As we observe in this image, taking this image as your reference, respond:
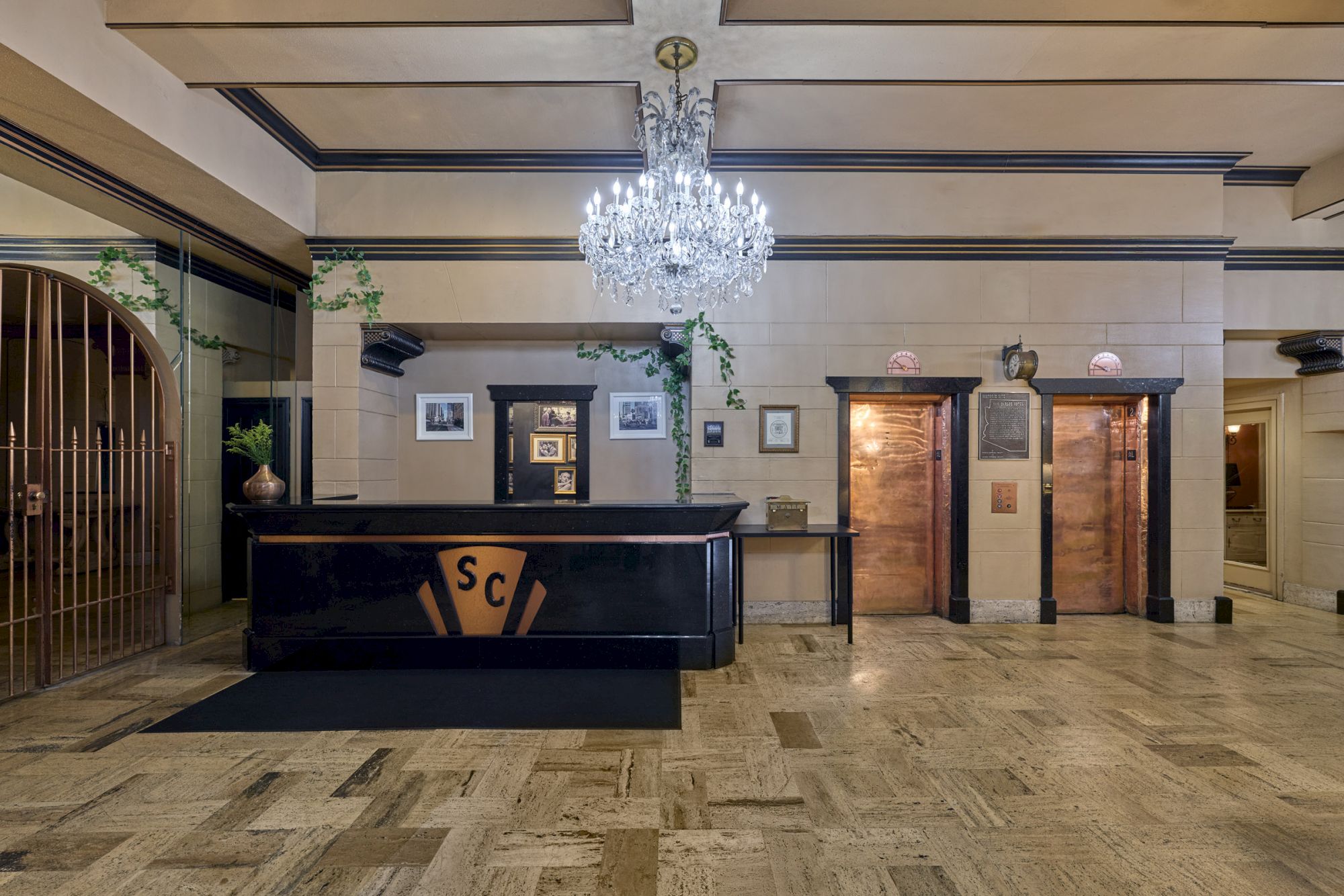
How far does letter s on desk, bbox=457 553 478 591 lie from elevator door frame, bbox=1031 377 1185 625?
4.85m

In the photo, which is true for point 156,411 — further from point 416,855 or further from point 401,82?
point 416,855

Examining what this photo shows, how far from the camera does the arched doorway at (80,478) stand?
4012 mm

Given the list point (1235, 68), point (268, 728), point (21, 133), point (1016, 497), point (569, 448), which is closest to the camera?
point (268, 728)

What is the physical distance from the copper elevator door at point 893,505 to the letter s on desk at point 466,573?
11.4 feet

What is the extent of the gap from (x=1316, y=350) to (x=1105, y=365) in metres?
2.27

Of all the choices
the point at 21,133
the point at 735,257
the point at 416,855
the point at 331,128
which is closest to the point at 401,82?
the point at 331,128

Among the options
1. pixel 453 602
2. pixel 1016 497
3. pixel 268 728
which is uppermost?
pixel 1016 497

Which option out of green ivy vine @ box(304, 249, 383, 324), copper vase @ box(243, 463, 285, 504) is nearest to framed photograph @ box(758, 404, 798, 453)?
green ivy vine @ box(304, 249, 383, 324)

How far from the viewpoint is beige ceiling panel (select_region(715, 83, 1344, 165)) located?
15.3 ft

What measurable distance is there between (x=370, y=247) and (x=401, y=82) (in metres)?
1.77

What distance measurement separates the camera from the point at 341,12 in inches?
140

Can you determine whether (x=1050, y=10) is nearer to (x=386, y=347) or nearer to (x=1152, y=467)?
(x=1152, y=467)

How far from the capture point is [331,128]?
5.19 m

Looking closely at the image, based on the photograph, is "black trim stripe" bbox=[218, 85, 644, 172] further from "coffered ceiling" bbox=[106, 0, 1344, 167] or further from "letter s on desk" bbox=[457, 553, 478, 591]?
"letter s on desk" bbox=[457, 553, 478, 591]
